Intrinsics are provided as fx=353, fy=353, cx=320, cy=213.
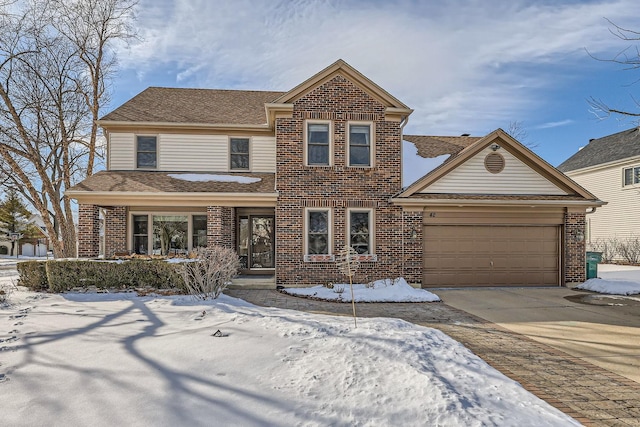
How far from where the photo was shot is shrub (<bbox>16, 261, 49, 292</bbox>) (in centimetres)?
1017

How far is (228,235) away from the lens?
12109 millimetres

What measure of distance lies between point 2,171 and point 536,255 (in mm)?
22507

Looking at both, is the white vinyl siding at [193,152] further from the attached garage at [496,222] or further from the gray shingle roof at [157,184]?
the attached garage at [496,222]

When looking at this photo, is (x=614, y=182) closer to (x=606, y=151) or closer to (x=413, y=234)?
(x=606, y=151)

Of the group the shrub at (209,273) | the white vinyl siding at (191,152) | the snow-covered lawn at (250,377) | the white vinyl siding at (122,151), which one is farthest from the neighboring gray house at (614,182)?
the white vinyl siding at (122,151)

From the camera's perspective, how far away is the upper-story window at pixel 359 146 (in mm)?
11797

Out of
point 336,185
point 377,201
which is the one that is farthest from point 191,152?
point 377,201

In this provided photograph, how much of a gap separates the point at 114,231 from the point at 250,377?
10628 millimetres

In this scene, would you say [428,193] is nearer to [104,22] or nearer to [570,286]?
[570,286]

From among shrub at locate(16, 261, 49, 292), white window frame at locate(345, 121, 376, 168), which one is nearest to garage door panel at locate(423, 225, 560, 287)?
white window frame at locate(345, 121, 376, 168)

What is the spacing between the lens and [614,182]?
70.3 ft

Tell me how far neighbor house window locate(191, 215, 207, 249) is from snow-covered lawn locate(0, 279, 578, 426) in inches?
252

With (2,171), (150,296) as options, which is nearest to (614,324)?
(150,296)

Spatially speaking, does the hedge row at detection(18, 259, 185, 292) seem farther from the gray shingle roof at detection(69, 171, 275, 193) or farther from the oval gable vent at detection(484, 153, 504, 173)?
the oval gable vent at detection(484, 153, 504, 173)
